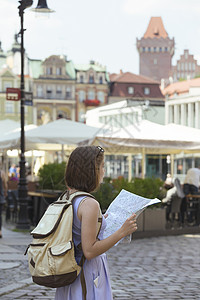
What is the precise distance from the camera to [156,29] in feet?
566

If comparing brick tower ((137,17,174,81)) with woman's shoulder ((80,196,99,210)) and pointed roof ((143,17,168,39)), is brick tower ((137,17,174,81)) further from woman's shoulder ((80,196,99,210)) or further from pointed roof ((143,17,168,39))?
woman's shoulder ((80,196,99,210))

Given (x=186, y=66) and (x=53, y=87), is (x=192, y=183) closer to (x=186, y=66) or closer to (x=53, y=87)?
(x=53, y=87)

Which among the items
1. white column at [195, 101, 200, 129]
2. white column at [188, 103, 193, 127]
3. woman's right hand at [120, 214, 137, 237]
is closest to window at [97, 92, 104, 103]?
white column at [188, 103, 193, 127]

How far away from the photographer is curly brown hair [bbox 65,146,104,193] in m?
3.44

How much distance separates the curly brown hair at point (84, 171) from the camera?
344cm

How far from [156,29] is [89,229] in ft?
565

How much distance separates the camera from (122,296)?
23.0 ft

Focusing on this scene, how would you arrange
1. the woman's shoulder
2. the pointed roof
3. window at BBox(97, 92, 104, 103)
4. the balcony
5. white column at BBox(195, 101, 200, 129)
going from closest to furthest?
1. the woman's shoulder
2. white column at BBox(195, 101, 200, 129)
3. the balcony
4. window at BBox(97, 92, 104, 103)
5. the pointed roof

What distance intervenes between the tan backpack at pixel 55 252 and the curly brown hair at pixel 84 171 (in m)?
0.14

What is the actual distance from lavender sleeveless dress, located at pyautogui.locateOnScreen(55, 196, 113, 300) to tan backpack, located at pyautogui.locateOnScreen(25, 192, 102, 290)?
0.08 metres

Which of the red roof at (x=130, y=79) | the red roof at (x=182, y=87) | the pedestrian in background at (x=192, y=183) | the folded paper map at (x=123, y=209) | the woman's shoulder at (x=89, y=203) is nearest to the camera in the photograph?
the woman's shoulder at (x=89, y=203)

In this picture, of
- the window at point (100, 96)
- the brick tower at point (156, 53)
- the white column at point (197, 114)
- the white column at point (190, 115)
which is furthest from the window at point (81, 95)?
the brick tower at point (156, 53)

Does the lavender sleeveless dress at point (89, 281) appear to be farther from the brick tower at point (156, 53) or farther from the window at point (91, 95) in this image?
the brick tower at point (156, 53)

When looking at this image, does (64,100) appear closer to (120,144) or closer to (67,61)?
(67,61)
